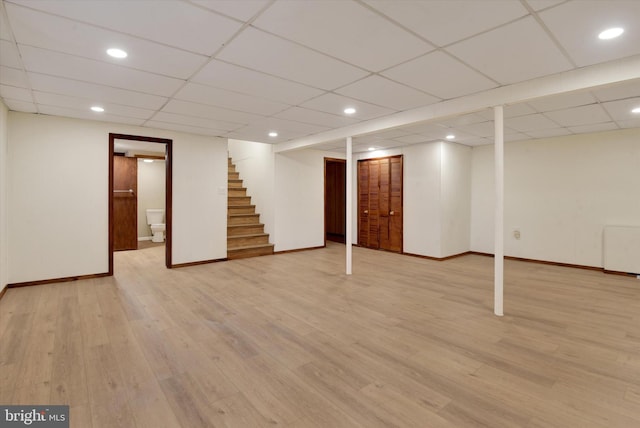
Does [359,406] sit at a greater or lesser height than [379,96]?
lesser

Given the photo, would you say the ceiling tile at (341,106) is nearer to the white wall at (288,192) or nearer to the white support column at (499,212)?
the white support column at (499,212)

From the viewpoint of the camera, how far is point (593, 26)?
7.33ft

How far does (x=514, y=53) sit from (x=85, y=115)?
5.55m

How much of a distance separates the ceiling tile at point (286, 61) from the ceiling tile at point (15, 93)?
2.67 m

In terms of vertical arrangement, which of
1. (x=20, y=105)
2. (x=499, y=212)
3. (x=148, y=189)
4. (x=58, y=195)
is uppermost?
(x=20, y=105)

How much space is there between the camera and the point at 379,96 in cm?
375

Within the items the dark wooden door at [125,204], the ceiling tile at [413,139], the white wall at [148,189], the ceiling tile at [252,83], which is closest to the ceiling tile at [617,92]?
the ceiling tile at [413,139]

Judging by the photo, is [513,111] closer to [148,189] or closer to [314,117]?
[314,117]

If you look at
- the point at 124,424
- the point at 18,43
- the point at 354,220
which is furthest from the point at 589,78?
the point at 354,220

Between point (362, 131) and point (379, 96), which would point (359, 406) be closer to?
point (379, 96)

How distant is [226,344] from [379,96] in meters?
3.17

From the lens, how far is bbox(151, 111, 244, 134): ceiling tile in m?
4.68

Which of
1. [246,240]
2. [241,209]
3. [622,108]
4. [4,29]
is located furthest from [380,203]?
[4,29]

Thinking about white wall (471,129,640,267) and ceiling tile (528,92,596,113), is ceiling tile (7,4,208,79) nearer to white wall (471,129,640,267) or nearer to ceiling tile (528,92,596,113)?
ceiling tile (528,92,596,113)
